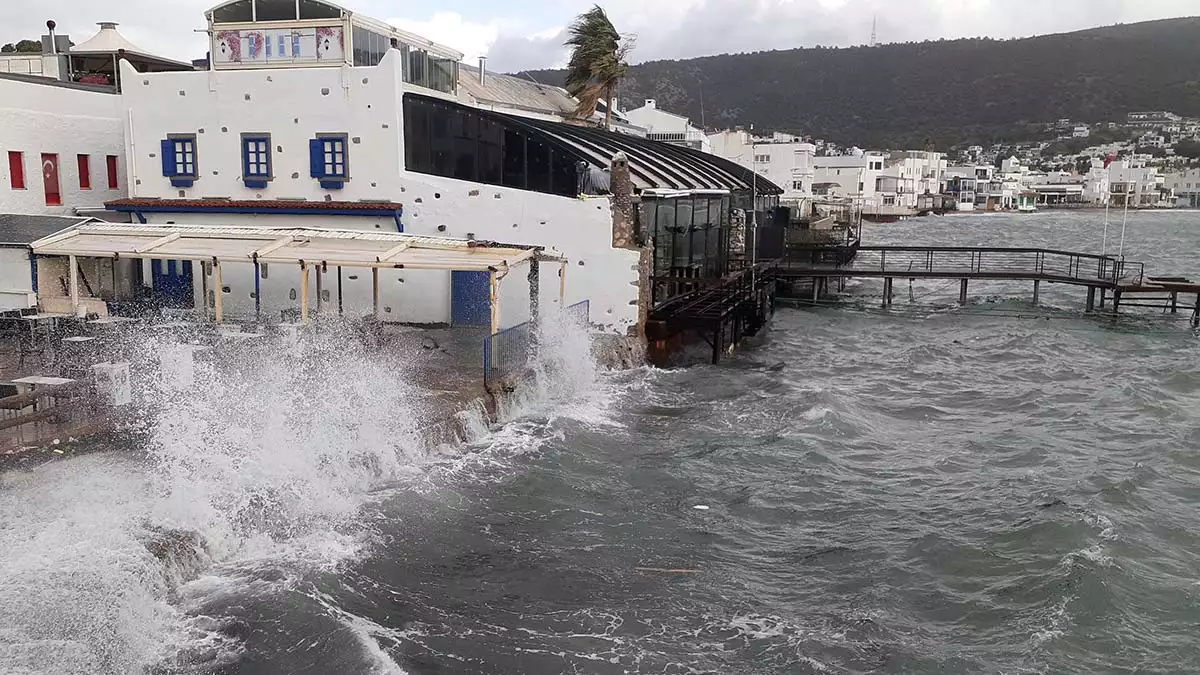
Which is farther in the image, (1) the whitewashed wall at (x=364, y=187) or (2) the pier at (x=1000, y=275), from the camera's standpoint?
(2) the pier at (x=1000, y=275)

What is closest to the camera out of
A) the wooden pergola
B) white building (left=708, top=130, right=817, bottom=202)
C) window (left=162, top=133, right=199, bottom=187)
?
the wooden pergola

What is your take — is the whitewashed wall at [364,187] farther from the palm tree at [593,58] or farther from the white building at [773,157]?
the white building at [773,157]

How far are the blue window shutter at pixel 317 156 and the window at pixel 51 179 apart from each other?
24.8 ft

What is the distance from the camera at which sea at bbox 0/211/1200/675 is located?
30.8ft

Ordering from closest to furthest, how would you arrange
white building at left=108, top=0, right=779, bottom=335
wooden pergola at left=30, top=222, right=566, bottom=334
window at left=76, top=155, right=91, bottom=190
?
wooden pergola at left=30, top=222, right=566, bottom=334
white building at left=108, top=0, right=779, bottom=335
window at left=76, top=155, right=91, bottom=190

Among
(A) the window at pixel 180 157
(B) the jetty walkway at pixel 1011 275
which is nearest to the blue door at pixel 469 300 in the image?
(A) the window at pixel 180 157

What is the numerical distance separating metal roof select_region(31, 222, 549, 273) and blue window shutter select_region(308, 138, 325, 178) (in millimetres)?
3324

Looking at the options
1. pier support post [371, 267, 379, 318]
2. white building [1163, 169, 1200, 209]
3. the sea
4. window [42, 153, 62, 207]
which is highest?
white building [1163, 169, 1200, 209]

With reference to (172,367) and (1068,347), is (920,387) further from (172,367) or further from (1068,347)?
(172,367)

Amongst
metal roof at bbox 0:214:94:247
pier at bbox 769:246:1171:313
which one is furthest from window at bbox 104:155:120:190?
pier at bbox 769:246:1171:313

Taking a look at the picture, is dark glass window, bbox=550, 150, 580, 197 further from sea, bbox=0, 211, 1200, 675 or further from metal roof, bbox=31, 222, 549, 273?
sea, bbox=0, 211, 1200, 675

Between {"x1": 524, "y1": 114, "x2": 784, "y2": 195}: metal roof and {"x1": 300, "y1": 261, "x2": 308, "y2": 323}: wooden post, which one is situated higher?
{"x1": 524, "y1": 114, "x2": 784, "y2": 195}: metal roof

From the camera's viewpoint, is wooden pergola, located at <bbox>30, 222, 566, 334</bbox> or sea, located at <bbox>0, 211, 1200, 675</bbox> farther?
wooden pergola, located at <bbox>30, 222, 566, 334</bbox>

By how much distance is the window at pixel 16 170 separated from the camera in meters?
25.1
